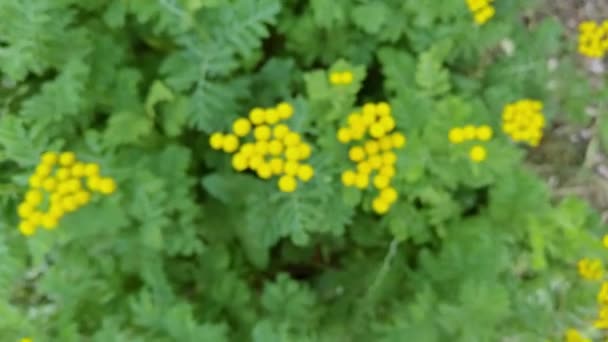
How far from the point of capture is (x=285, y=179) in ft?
5.33

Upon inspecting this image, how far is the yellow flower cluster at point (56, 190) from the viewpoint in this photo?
1.55 m

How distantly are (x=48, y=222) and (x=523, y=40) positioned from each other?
1309mm

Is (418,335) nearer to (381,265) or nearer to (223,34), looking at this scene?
(381,265)

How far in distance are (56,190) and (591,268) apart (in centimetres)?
117

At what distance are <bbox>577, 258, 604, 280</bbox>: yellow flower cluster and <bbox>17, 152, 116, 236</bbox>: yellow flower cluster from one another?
1050 mm

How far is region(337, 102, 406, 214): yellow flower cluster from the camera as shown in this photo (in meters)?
1.65

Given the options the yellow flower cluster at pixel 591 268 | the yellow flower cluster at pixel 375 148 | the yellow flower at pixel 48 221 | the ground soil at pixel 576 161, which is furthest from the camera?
the ground soil at pixel 576 161

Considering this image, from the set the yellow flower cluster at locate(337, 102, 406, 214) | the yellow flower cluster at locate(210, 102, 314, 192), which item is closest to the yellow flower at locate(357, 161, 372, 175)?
the yellow flower cluster at locate(337, 102, 406, 214)

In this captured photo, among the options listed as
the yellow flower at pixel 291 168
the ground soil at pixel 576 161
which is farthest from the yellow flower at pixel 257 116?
the ground soil at pixel 576 161

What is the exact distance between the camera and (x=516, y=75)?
6.94 feet

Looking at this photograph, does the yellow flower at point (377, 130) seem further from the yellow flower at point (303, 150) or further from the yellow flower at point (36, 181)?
the yellow flower at point (36, 181)

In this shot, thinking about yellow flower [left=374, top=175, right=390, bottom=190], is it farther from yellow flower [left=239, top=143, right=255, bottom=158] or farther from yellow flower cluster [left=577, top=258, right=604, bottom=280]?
yellow flower cluster [left=577, top=258, right=604, bottom=280]

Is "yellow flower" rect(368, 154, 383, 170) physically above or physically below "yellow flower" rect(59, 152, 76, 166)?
below

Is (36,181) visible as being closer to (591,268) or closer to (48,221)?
(48,221)
